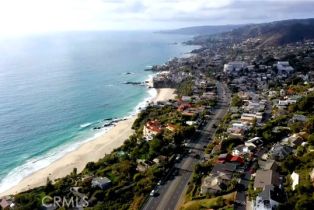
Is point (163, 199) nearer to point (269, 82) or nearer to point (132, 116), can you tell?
point (132, 116)

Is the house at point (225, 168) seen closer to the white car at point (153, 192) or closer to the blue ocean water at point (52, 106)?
the white car at point (153, 192)

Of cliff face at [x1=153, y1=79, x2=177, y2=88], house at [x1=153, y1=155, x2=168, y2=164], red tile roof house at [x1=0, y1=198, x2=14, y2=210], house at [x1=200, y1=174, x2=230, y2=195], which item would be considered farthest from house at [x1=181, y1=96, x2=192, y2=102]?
red tile roof house at [x1=0, y1=198, x2=14, y2=210]

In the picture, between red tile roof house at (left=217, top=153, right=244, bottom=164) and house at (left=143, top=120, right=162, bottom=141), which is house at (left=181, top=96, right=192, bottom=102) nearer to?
house at (left=143, top=120, right=162, bottom=141)

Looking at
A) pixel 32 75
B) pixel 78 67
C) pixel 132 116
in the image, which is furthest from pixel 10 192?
pixel 78 67

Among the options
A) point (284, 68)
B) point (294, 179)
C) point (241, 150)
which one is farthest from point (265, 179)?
point (284, 68)

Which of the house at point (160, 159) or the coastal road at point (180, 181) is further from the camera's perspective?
the house at point (160, 159)

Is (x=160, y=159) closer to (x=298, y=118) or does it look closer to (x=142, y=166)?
(x=142, y=166)

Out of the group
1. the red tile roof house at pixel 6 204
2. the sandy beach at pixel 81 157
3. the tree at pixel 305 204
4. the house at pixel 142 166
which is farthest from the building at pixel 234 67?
the tree at pixel 305 204
